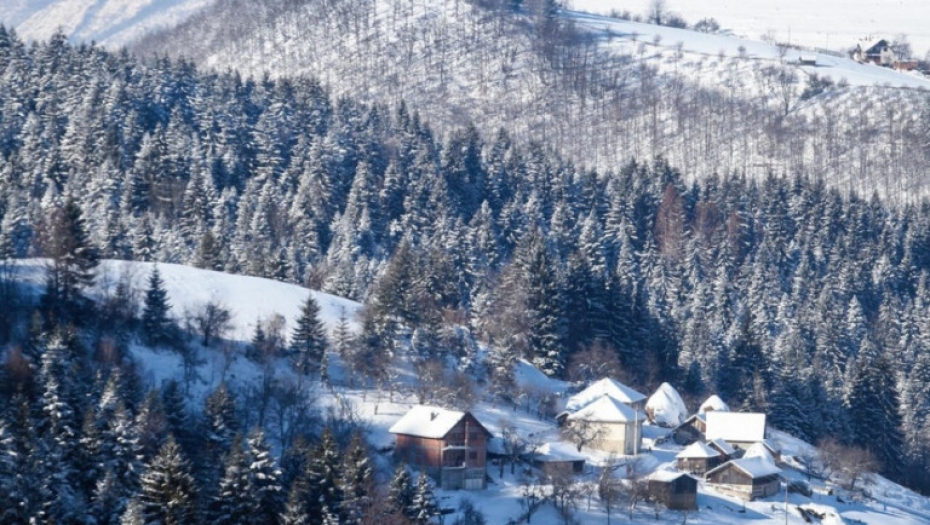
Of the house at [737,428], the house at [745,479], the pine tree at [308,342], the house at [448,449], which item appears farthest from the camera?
the house at [737,428]

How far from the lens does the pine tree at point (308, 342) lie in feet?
217

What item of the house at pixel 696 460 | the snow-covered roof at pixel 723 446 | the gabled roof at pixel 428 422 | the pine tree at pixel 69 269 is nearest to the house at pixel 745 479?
the house at pixel 696 460

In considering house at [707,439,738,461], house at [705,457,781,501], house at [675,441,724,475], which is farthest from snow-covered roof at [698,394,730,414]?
A: house at [705,457,781,501]

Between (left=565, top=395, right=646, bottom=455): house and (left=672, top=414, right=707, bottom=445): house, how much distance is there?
5.86m

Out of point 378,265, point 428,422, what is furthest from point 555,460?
point 378,265

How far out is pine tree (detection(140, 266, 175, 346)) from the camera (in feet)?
209

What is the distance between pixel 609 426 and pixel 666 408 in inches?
359

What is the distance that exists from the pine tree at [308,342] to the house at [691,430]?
1983 cm

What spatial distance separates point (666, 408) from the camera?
74.8 m

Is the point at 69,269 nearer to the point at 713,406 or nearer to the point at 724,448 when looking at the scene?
the point at 724,448

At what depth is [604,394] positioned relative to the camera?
231 feet

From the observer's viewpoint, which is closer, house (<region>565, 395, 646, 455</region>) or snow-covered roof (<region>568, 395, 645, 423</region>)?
house (<region>565, 395, 646, 455</region>)

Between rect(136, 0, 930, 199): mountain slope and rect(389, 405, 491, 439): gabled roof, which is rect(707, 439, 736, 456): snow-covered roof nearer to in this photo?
rect(389, 405, 491, 439): gabled roof

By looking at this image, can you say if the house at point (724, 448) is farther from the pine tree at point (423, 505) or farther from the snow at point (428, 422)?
the pine tree at point (423, 505)
